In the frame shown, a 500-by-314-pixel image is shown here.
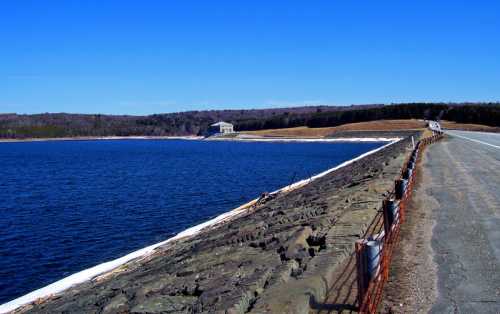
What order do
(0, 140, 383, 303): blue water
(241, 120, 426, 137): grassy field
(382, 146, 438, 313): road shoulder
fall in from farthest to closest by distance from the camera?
1. (241, 120, 426, 137): grassy field
2. (0, 140, 383, 303): blue water
3. (382, 146, 438, 313): road shoulder

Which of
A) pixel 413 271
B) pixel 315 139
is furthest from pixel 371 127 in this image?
pixel 413 271

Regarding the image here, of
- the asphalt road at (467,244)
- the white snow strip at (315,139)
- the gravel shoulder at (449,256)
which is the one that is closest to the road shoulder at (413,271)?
the gravel shoulder at (449,256)

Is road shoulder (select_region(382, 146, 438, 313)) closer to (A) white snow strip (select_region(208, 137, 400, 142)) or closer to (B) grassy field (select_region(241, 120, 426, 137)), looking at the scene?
(A) white snow strip (select_region(208, 137, 400, 142))

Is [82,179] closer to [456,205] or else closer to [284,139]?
[456,205]

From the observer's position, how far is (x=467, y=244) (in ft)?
28.7

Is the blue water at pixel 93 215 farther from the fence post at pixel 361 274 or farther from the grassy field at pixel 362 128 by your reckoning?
the grassy field at pixel 362 128

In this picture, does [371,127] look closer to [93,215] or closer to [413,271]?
[93,215]

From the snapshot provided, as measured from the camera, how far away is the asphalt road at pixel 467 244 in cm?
615

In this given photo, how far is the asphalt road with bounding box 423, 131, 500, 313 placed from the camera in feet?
20.2

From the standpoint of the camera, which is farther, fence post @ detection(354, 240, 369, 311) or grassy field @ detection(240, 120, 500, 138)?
grassy field @ detection(240, 120, 500, 138)

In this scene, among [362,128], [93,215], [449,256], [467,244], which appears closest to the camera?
[449,256]

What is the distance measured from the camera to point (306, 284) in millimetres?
6570

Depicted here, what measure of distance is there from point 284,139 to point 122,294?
149 m

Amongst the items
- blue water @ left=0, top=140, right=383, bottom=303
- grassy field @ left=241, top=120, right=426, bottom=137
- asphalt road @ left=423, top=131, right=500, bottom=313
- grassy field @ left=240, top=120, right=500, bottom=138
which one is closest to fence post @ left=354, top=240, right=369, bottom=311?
asphalt road @ left=423, top=131, right=500, bottom=313
